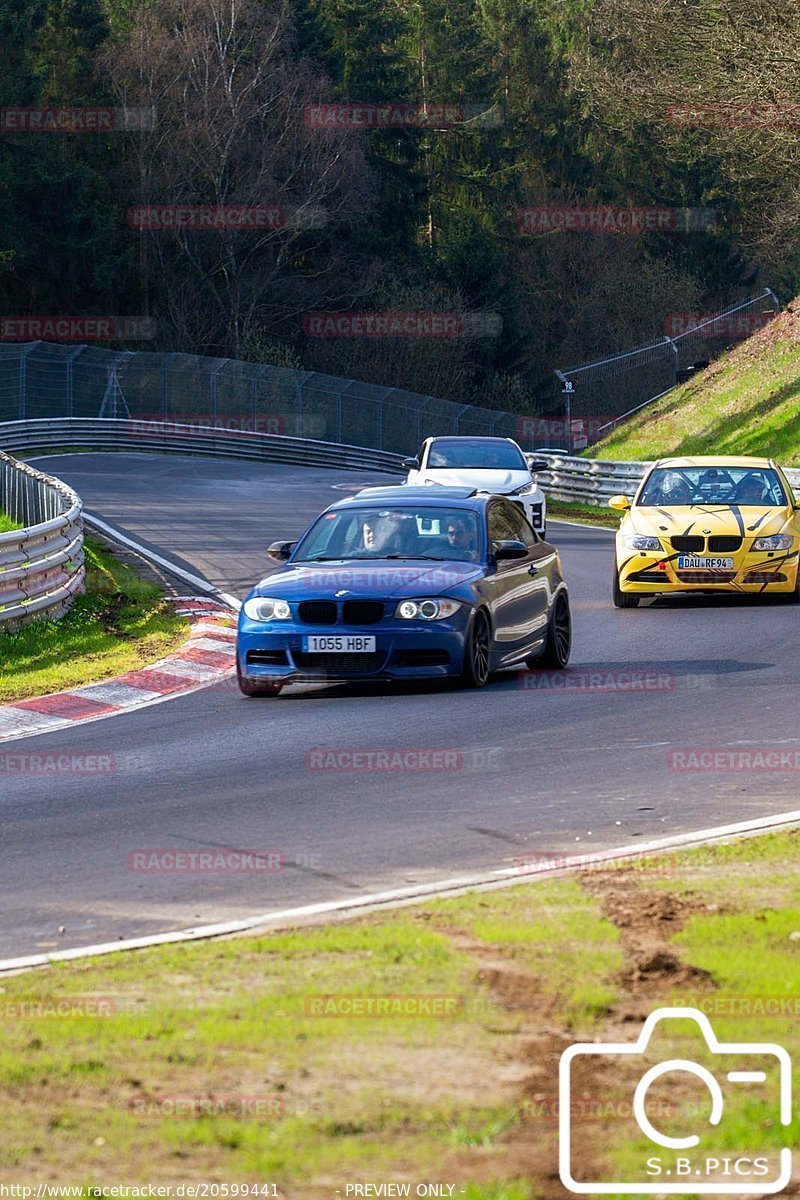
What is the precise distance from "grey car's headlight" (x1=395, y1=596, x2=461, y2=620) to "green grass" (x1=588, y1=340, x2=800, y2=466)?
27150mm

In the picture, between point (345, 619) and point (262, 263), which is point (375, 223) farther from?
point (345, 619)

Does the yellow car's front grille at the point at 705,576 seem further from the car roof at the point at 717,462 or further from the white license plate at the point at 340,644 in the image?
the white license plate at the point at 340,644

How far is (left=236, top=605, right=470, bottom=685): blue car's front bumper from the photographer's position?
12859mm

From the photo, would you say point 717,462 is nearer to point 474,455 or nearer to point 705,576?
point 705,576

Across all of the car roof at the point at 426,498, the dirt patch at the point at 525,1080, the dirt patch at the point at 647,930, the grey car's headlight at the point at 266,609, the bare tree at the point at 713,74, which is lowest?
the grey car's headlight at the point at 266,609

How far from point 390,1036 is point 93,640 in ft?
39.1

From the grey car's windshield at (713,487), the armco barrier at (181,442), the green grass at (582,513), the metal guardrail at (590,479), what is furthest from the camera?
the armco barrier at (181,442)

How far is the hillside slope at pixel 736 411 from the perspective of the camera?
42.8 metres

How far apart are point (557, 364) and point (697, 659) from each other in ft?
244

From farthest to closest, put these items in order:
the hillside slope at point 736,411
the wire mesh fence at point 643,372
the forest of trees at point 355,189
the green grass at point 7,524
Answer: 1. the wire mesh fence at point 643,372
2. the forest of trees at point 355,189
3. the hillside slope at point 736,411
4. the green grass at point 7,524

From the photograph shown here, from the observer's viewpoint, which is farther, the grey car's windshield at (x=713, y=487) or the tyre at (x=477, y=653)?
the grey car's windshield at (x=713, y=487)

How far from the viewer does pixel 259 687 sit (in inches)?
522

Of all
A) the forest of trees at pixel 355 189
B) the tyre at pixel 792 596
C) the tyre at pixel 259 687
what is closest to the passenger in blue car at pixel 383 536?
the tyre at pixel 259 687

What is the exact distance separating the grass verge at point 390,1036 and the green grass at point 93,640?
310 inches
